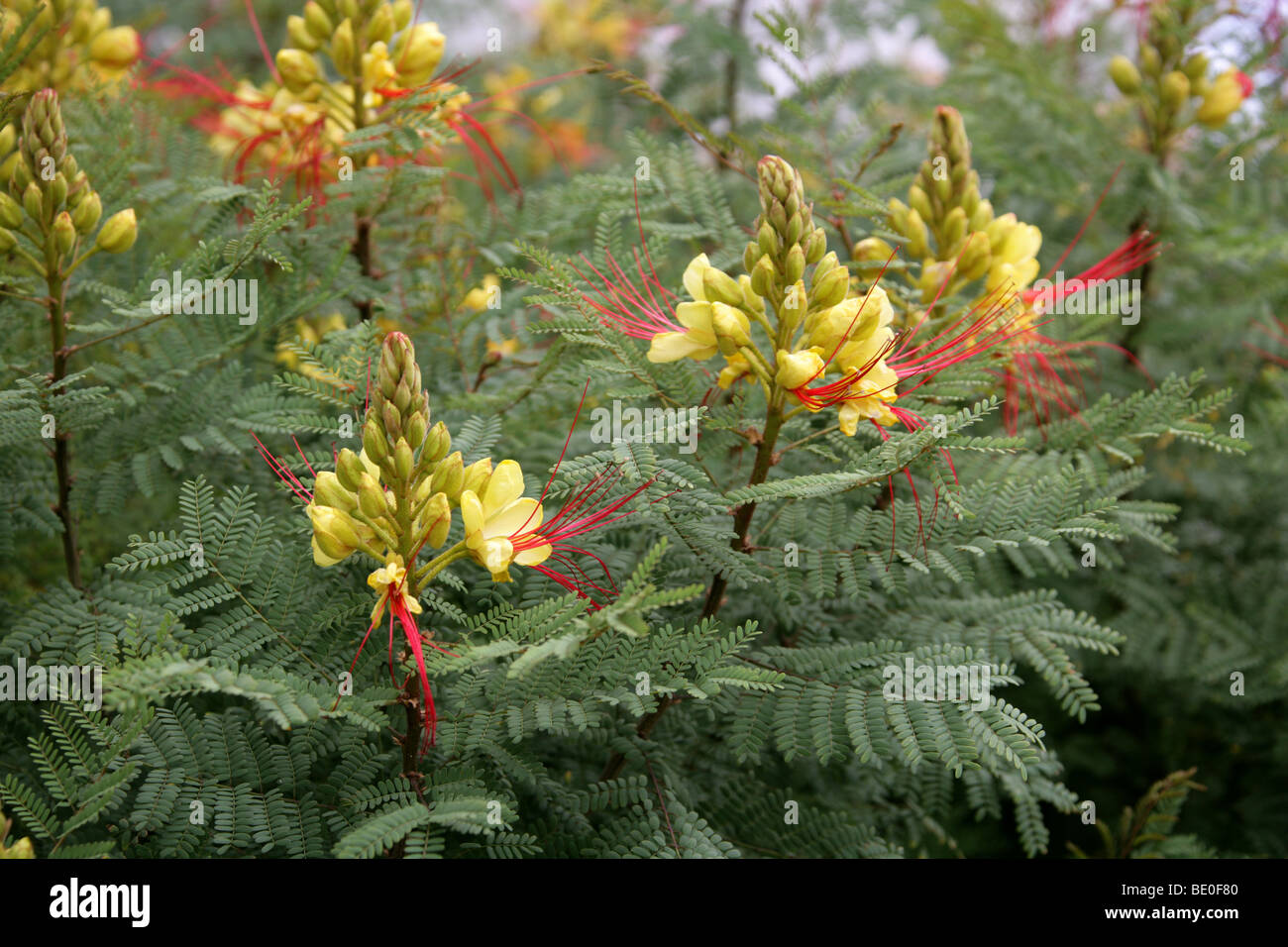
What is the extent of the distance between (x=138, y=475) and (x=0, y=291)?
46 centimetres

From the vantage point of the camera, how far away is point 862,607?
7.60 ft

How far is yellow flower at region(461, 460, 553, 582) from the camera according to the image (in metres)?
1.65

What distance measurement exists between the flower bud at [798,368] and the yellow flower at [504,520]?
19.1 inches

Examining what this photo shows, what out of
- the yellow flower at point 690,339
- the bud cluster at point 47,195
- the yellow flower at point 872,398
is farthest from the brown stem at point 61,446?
the yellow flower at point 872,398

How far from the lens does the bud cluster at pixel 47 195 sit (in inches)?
79.6

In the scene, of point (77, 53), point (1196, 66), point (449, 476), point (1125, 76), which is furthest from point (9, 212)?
point (1196, 66)

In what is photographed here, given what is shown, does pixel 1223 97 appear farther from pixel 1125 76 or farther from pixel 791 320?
pixel 791 320

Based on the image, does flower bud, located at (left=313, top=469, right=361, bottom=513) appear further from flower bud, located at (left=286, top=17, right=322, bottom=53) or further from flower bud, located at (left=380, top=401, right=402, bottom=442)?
flower bud, located at (left=286, top=17, right=322, bottom=53)

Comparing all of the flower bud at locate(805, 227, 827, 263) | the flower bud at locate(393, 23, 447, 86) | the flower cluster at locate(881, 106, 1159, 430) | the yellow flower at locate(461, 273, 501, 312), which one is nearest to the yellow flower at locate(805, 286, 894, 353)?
the flower bud at locate(805, 227, 827, 263)

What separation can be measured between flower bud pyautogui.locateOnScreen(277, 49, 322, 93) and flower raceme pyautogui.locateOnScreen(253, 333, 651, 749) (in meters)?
1.34

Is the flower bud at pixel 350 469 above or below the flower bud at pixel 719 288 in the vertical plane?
below

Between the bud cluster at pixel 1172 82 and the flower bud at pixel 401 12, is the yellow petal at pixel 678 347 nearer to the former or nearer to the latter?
the flower bud at pixel 401 12

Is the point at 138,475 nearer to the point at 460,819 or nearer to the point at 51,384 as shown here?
the point at 51,384
